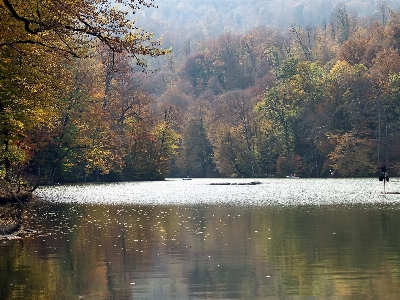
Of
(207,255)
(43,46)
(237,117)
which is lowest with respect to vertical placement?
(207,255)

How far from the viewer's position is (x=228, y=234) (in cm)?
2494

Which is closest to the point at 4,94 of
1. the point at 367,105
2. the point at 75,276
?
the point at 75,276

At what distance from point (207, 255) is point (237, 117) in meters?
91.7

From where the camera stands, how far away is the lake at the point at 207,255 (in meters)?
14.5

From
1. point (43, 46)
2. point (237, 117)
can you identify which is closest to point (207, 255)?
point (43, 46)

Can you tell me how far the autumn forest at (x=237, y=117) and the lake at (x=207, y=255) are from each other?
11679 millimetres

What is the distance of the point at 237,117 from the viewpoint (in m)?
111

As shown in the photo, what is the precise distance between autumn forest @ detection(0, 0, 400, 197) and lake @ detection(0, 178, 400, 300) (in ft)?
38.3

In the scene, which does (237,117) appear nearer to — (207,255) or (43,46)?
(43,46)

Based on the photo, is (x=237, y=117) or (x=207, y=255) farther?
(x=237, y=117)

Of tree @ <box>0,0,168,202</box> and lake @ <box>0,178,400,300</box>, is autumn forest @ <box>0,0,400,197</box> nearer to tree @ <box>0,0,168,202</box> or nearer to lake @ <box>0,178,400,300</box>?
tree @ <box>0,0,168,202</box>

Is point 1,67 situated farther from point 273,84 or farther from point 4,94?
point 273,84

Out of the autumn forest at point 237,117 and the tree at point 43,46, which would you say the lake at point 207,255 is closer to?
the tree at point 43,46

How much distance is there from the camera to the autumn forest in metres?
68.1
